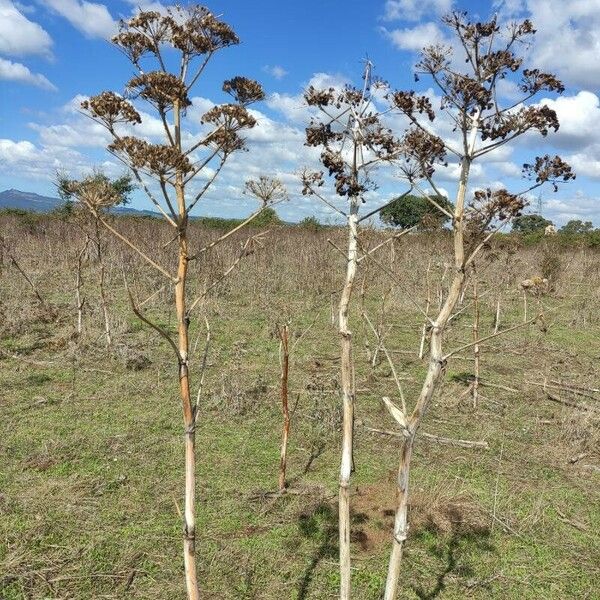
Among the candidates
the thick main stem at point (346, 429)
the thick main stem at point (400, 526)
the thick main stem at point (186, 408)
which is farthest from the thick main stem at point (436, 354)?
the thick main stem at point (186, 408)

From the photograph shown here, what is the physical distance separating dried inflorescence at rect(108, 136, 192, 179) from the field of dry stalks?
0.44 metres

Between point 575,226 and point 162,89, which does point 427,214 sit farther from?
point 575,226

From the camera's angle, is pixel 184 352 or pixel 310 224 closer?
pixel 184 352

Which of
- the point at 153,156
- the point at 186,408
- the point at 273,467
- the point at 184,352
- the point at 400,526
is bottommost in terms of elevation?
the point at 273,467

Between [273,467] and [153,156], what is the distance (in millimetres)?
3676

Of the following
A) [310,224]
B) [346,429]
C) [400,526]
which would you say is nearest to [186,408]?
[346,429]

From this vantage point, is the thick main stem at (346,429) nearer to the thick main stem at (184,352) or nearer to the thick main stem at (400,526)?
the thick main stem at (400,526)

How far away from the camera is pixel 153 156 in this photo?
176 cm

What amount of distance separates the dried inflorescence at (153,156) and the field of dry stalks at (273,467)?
44 cm

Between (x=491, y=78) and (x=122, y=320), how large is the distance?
851 cm

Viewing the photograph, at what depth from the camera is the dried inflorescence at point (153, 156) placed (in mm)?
1767

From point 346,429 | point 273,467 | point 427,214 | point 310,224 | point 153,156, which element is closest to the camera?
point 153,156

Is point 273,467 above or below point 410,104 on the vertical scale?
below

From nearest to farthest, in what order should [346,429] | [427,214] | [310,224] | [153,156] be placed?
[153,156] → [346,429] → [427,214] → [310,224]
